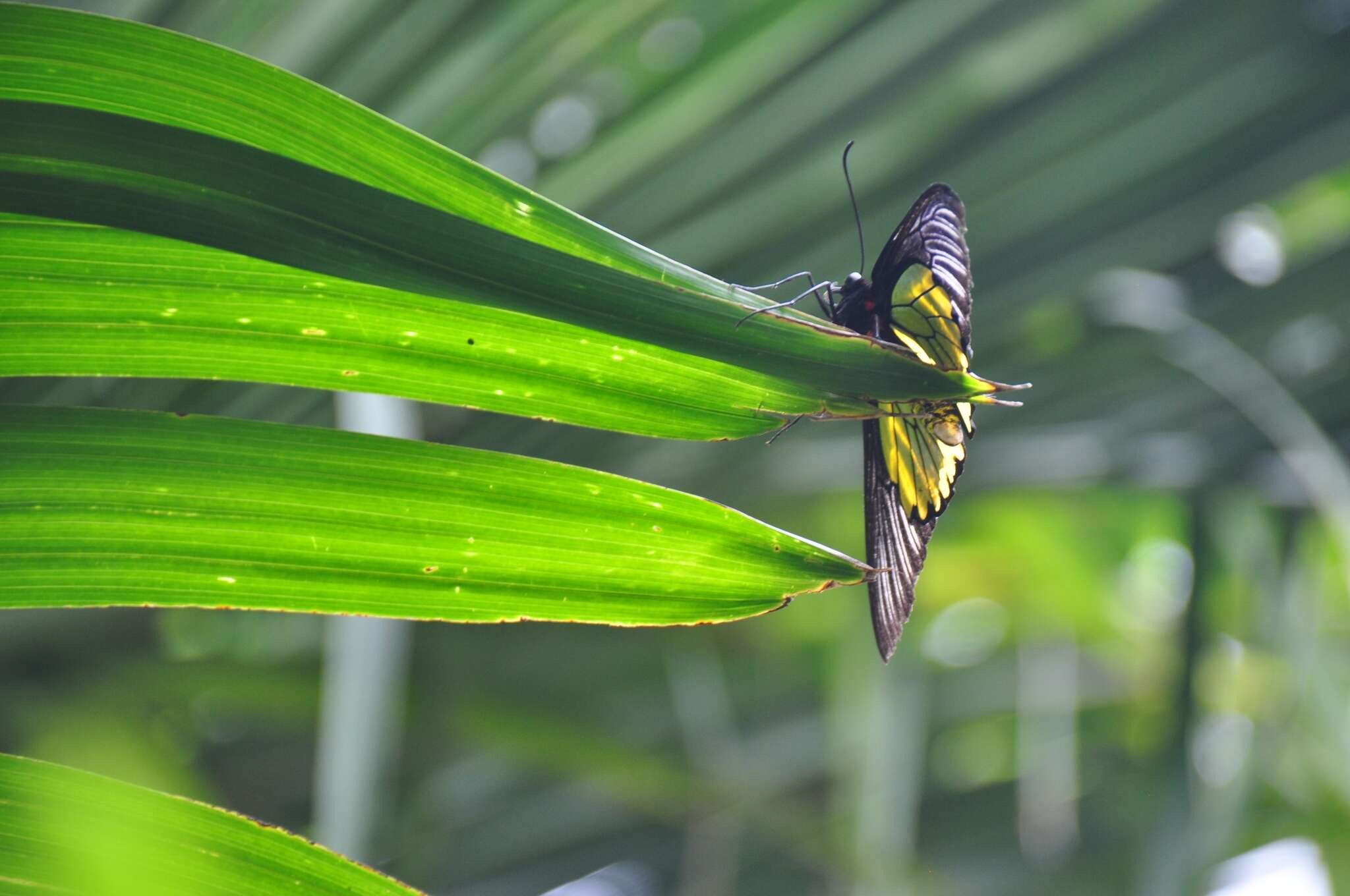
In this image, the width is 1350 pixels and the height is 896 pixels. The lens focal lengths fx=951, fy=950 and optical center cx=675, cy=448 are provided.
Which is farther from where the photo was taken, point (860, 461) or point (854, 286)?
point (860, 461)

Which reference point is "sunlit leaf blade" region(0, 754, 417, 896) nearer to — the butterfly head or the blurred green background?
the blurred green background

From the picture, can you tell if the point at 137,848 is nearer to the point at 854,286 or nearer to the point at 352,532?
the point at 352,532

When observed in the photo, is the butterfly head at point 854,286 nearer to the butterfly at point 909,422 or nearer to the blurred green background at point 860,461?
the butterfly at point 909,422

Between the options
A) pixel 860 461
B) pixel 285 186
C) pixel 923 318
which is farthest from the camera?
pixel 860 461

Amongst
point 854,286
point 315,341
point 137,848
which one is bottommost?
point 137,848

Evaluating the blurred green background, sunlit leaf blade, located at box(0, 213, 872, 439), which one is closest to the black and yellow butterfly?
sunlit leaf blade, located at box(0, 213, 872, 439)

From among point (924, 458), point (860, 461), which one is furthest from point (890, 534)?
point (860, 461)

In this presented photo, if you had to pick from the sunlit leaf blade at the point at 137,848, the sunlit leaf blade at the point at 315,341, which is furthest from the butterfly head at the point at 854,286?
the sunlit leaf blade at the point at 137,848
